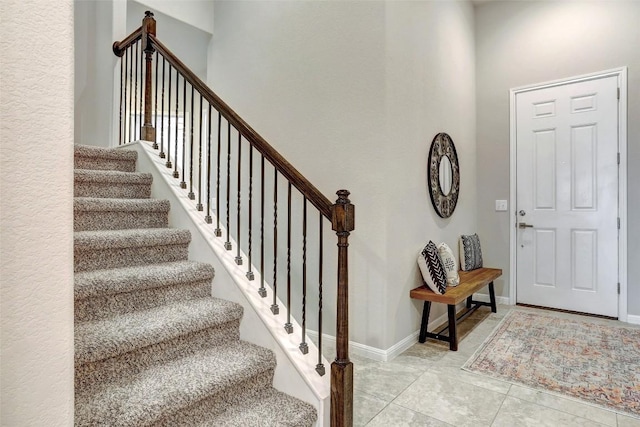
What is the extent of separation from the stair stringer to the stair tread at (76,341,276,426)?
0.08m

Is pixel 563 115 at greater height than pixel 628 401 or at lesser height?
greater

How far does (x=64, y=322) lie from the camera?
83 centimetres

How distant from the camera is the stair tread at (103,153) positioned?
250cm

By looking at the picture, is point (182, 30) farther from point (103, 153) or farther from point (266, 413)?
point (266, 413)

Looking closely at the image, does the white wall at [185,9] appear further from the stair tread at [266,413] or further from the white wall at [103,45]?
the stair tread at [266,413]

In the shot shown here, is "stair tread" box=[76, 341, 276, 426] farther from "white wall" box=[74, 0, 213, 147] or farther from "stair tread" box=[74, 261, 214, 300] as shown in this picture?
"white wall" box=[74, 0, 213, 147]

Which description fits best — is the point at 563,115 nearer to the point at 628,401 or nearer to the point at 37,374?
the point at 628,401

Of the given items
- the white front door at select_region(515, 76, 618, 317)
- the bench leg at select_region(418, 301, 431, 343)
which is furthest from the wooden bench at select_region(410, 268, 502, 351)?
the white front door at select_region(515, 76, 618, 317)

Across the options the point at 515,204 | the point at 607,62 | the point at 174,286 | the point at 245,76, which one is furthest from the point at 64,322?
the point at 607,62

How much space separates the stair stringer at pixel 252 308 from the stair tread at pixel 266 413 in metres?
0.04

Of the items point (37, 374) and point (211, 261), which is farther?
point (211, 261)

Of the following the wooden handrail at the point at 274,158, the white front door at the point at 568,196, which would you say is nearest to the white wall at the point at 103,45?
the wooden handrail at the point at 274,158

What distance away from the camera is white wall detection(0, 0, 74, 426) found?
2.40 ft

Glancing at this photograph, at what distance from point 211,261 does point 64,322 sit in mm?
1270
